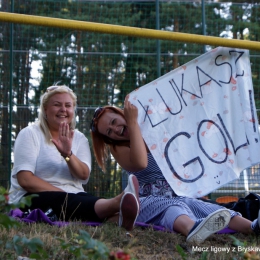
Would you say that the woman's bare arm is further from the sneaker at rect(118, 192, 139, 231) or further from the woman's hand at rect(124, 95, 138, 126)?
the sneaker at rect(118, 192, 139, 231)

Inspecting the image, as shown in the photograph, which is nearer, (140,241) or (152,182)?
(140,241)

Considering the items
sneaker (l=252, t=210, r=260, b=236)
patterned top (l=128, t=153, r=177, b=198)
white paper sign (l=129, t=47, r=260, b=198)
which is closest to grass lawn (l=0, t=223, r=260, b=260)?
sneaker (l=252, t=210, r=260, b=236)

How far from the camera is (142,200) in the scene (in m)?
3.96

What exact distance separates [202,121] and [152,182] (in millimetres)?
605

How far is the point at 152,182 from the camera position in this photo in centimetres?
417

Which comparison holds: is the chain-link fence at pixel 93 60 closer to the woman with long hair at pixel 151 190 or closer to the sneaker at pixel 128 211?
the woman with long hair at pixel 151 190

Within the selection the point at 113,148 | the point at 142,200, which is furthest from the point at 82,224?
the point at 113,148

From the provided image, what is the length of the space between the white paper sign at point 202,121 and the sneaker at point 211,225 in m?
0.77

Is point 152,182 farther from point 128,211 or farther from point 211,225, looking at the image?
point 211,225

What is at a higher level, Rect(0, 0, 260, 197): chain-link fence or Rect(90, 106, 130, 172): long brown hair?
Rect(0, 0, 260, 197): chain-link fence

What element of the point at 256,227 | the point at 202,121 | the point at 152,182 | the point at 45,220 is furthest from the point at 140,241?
the point at 202,121

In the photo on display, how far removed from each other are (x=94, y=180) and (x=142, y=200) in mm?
3643

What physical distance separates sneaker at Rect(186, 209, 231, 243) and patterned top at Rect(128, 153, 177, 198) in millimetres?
814

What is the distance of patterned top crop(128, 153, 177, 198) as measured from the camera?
13.5ft
